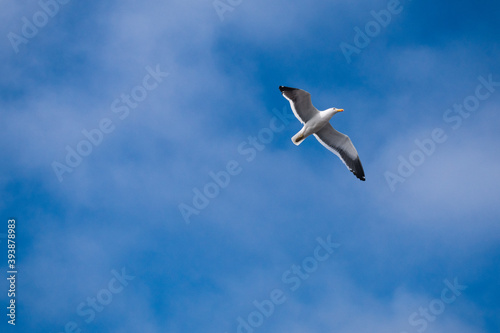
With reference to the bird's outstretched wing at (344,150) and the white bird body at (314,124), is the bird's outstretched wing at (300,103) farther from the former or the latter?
the bird's outstretched wing at (344,150)

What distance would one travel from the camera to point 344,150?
17484 mm

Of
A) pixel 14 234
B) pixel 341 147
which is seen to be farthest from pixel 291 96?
pixel 14 234

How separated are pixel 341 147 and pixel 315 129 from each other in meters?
1.65

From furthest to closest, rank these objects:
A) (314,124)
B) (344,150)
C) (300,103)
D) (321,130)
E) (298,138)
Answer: (344,150), (321,130), (298,138), (314,124), (300,103)

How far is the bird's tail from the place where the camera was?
16.4 meters

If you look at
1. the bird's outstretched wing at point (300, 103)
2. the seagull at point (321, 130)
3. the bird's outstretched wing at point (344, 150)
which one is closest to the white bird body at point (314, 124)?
the seagull at point (321, 130)

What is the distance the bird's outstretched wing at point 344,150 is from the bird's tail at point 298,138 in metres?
1.17

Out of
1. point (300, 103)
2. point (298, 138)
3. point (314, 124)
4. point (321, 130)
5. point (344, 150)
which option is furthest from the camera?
point (344, 150)

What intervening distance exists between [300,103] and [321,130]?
6.26 feet

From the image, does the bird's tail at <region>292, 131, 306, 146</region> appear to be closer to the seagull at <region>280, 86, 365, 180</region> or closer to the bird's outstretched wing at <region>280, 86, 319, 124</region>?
the seagull at <region>280, 86, 365, 180</region>

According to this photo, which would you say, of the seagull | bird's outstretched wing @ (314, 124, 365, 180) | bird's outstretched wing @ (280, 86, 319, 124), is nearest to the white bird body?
the seagull

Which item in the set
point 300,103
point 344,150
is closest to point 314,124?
point 300,103

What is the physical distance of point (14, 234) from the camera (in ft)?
51.1

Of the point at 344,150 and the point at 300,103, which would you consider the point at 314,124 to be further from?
the point at 344,150
